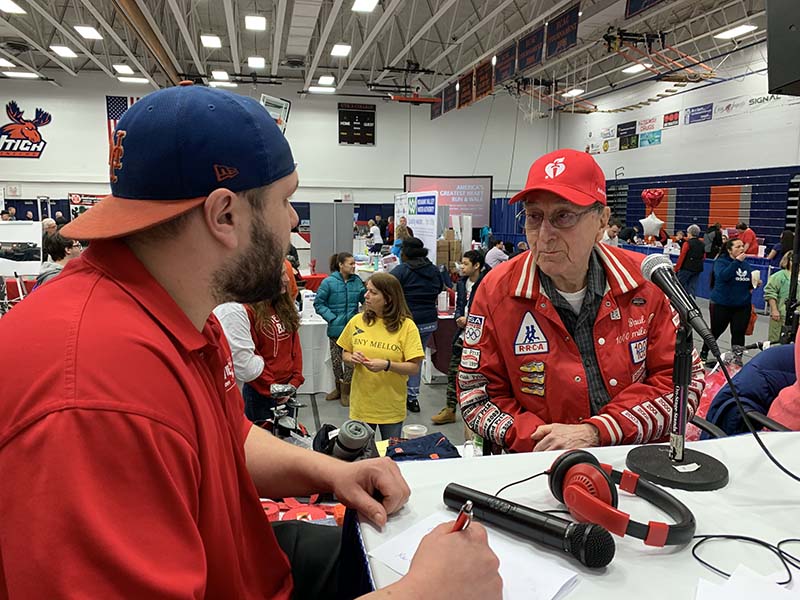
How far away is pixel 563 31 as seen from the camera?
28.7ft

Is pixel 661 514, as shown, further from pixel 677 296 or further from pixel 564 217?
pixel 564 217

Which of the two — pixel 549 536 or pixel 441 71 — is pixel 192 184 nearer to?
pixel 549 536

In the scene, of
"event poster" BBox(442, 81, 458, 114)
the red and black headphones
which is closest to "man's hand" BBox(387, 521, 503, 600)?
the red and black headphones

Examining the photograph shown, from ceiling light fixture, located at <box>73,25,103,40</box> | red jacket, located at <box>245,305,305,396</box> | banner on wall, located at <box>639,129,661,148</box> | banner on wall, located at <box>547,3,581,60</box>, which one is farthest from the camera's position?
banner on wall, located at <box>639,129,661,148</box>

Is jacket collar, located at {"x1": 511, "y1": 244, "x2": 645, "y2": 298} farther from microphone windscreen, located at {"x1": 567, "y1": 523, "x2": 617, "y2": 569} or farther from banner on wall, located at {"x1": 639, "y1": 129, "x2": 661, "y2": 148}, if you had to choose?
banner on wall, located at {"x1": 639, "y1": 129, "x2": 661, "y2": 148}

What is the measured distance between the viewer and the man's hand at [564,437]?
152cm

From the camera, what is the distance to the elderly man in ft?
5.79

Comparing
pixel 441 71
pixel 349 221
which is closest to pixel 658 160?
pixel 441 71

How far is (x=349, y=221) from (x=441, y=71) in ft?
33.9

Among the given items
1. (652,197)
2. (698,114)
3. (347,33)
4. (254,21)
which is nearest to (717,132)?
(698,114)

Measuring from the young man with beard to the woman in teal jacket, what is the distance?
4.32 m

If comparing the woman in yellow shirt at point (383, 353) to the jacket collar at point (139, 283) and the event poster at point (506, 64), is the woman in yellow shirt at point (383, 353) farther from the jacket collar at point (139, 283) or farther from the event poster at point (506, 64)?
the event poster at point (506, 64)

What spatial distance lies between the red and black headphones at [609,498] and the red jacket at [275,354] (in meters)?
2.68

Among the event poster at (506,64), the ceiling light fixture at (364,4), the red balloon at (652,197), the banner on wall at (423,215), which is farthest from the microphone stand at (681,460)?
the red balloon at (652,197)
